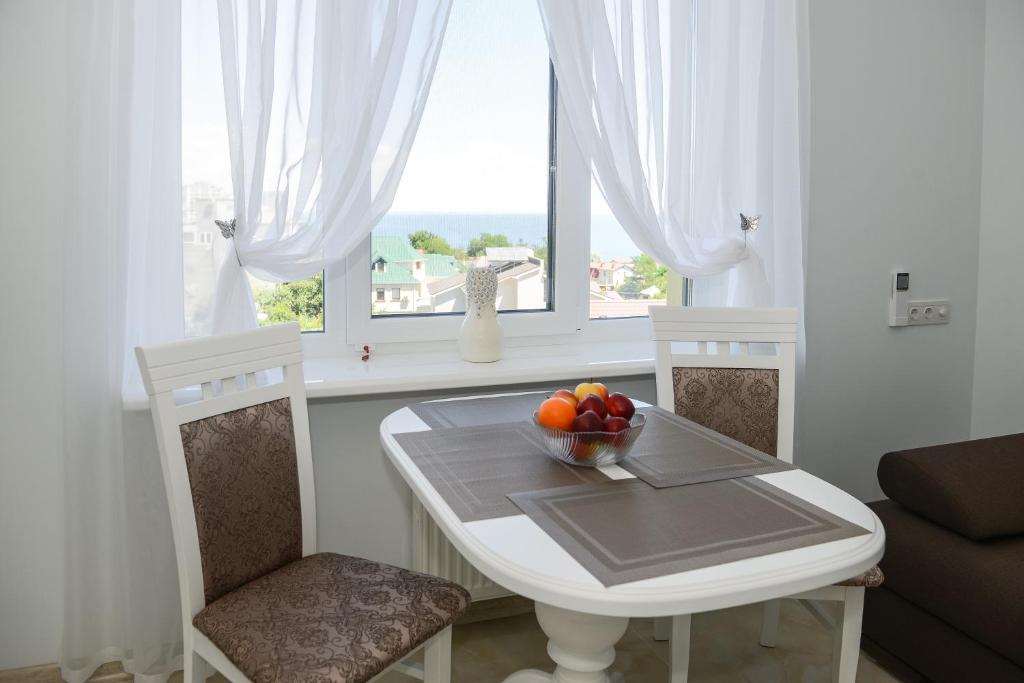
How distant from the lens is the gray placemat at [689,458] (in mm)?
1637

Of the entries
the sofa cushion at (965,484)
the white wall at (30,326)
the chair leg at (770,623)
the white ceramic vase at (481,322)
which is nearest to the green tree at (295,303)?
the white ceramic vase at (481,322)

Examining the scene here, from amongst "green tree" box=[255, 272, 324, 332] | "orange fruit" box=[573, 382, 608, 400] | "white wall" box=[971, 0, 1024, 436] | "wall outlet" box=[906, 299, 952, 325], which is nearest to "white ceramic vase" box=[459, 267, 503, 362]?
"green tree" box=[255, 272, 324, 332]

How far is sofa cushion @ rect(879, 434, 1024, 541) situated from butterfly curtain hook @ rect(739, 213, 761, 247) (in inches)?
30.9

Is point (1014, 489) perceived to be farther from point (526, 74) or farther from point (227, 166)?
point (227, 166)

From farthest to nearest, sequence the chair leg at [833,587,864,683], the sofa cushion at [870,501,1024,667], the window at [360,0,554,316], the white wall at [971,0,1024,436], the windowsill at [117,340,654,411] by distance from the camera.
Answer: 1. the white wall at [971,0,1024,436]
2. the window at [360,0,554,316]
3. the windowsill at [117,340,654,411]
4. the sofa cushion at [870,501,1024,667]
5. the chair leg at [833,587,864,683]

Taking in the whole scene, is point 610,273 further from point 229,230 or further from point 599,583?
point 599,583

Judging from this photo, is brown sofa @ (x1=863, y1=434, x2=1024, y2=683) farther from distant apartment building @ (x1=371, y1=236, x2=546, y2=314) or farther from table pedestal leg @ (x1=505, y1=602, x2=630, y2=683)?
distant apartment building @ (x1=371, y1=236, x2=546, y2=314)

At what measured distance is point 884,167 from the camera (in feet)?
9.73

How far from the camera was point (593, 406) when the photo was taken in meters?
1.68

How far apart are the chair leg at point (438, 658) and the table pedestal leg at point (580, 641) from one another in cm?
33

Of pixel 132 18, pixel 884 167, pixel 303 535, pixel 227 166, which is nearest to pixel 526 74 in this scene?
pixel 227 166

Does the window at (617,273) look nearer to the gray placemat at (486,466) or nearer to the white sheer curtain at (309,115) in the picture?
the white sheer curtain at (309,115)

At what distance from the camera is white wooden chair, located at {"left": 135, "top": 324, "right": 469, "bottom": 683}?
1.57 m

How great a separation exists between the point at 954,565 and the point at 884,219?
1329mm
